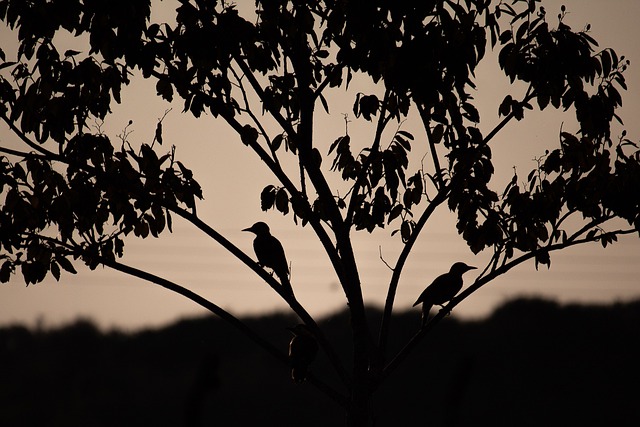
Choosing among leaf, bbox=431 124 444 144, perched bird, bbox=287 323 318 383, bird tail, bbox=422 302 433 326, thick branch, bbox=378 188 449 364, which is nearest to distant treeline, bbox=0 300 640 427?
perched bird, bbox=287 323 318 383

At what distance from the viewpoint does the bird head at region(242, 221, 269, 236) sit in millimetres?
12500

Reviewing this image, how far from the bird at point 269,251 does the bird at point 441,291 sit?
1.51 m

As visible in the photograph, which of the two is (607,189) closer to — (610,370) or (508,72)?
A: (508,72)

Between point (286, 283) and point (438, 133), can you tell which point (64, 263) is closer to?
point (286, 283)

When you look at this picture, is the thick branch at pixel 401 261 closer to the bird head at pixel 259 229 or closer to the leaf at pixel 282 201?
the leaf at pixel 282 201

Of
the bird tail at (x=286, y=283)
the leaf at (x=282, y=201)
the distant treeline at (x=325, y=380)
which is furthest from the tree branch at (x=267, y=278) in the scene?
the distant treeline at (x=325, y=380)

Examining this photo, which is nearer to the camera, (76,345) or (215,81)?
(215,81)

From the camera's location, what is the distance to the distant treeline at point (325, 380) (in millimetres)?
36938

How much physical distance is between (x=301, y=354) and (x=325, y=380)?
1158 inches

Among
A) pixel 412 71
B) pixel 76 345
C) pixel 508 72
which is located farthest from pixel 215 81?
pixel 76 345

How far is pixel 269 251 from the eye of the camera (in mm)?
11953

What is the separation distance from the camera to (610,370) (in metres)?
40.0

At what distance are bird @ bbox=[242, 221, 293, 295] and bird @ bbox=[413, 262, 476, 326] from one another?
151cm

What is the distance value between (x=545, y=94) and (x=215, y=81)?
3.04 meters
